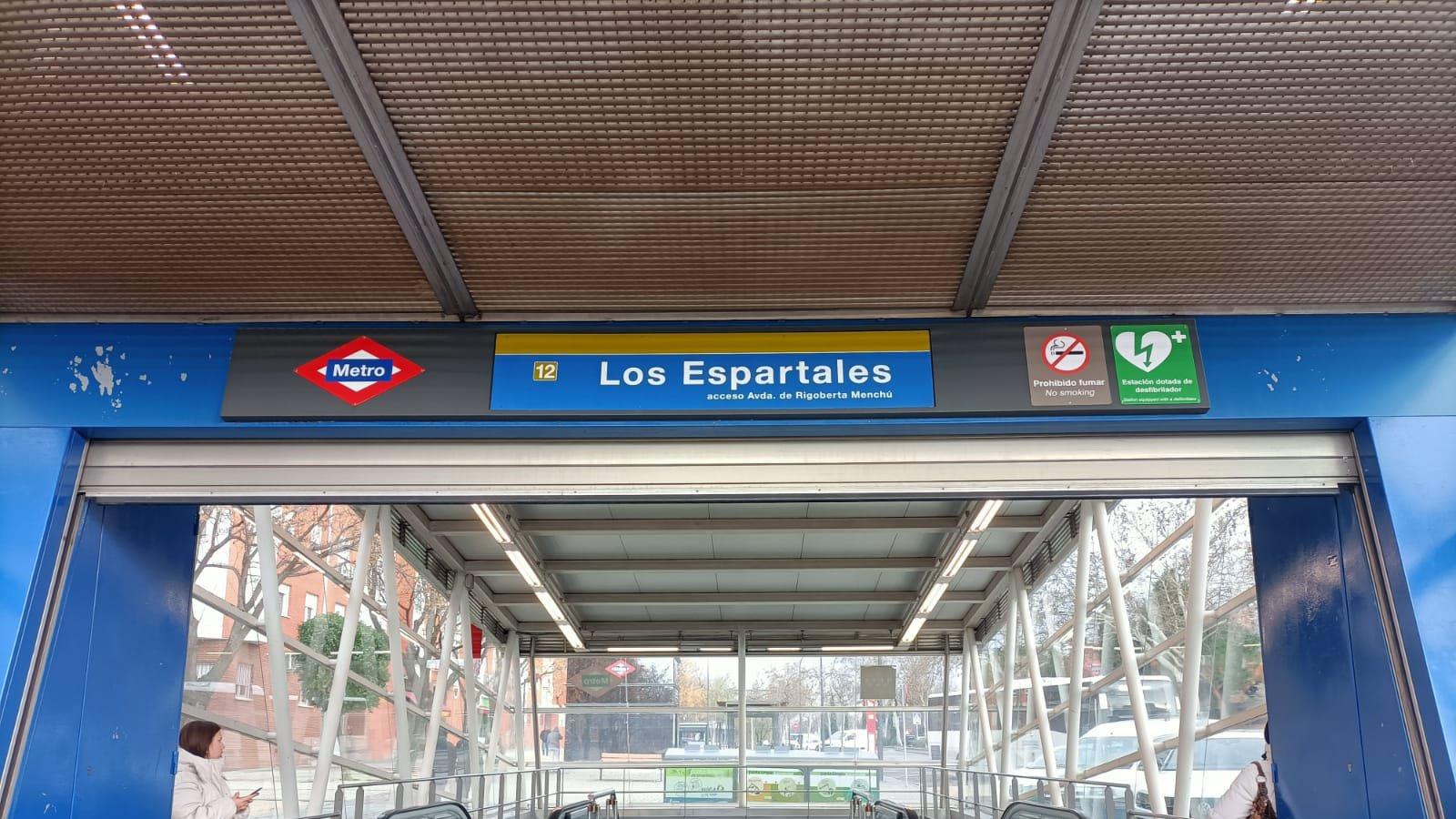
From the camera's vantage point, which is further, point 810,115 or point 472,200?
Result: point 472,200

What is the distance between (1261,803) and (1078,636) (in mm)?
8187

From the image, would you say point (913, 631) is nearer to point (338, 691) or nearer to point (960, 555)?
point (960, 555)

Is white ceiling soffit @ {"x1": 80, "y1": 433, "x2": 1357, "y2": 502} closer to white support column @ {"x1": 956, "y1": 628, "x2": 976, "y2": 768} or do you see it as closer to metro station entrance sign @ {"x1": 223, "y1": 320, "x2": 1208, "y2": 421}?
metro station entrance sign @ {"x1": 223, "y1": 320, "x2": 1208, "y2": 421}

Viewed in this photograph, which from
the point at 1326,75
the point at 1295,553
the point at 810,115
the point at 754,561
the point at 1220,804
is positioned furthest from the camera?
the point at 754,561

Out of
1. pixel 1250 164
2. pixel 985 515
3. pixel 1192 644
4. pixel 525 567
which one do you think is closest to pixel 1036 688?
pixel 985 515

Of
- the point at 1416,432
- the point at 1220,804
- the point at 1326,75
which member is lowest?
the point at 1220,804

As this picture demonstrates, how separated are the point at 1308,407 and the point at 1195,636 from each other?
4.84m

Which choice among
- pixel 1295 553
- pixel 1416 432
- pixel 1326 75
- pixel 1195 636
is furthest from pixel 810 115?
pixel 1195 636

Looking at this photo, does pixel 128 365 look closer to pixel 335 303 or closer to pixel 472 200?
pixel 335 303

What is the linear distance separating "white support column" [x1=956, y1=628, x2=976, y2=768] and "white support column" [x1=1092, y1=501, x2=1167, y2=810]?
10.5 meters

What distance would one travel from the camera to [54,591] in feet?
15.9

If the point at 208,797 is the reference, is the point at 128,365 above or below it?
above

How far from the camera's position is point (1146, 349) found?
4.84 metres

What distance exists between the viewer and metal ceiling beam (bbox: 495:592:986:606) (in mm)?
18406
